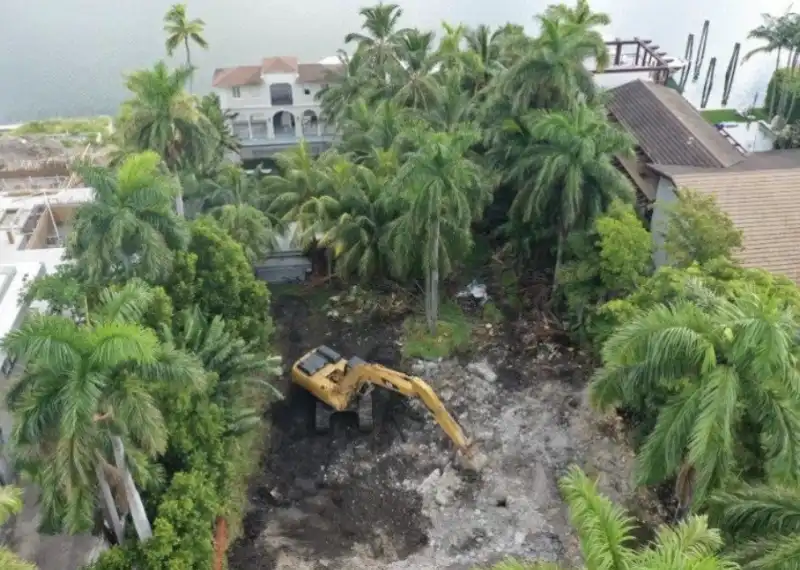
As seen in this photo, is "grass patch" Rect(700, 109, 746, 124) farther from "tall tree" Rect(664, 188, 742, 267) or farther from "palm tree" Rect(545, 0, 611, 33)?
"tall tree" Rect(664, 188, 742, 267)

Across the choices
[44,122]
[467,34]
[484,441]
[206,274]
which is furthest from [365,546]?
[44,122]

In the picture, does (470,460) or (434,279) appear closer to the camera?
(470,460)

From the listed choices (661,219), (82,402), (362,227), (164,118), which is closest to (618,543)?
(82,402)

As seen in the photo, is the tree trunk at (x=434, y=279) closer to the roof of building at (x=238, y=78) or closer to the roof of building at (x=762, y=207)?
the roof of building at (x=762, y=207)

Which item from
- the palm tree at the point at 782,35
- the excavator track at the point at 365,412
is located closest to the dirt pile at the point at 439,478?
the excavator track at the point at 365,412

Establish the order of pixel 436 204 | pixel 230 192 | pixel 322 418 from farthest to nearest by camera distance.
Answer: pixel 230 192 → pixel 436 204 → pixel 322 418

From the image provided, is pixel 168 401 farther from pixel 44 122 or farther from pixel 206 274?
pixel 44 122

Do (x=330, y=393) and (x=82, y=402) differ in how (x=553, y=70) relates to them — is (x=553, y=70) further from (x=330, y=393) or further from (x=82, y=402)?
(x=82, y=402)
